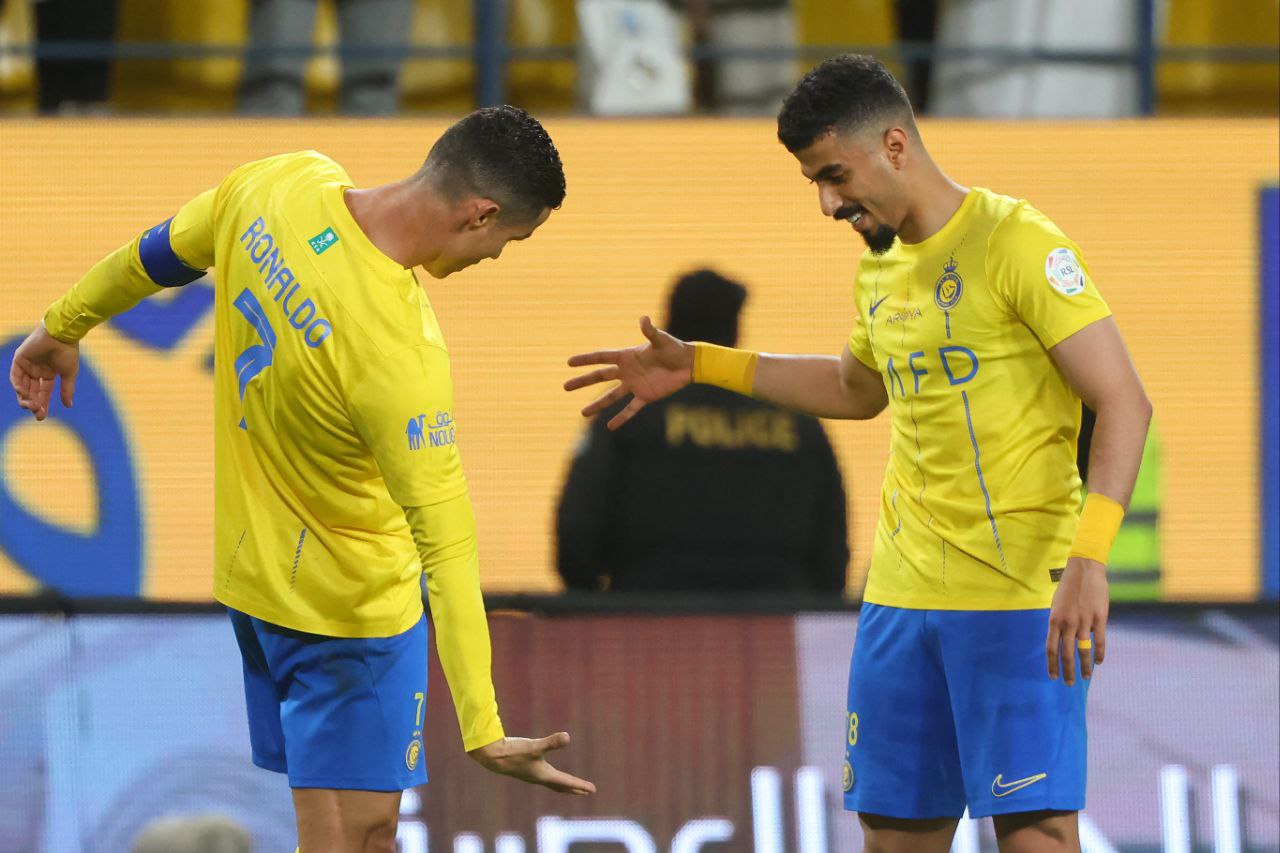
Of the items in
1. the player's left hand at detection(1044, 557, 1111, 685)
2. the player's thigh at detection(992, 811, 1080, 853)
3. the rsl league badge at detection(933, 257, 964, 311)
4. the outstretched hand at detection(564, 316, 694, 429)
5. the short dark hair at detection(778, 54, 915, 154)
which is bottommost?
the player's thigh at detection(992, 811, 1080, 853)

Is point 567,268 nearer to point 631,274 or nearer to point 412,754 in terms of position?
point 631,274

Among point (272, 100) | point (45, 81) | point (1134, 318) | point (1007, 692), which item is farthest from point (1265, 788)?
point (45, 81)

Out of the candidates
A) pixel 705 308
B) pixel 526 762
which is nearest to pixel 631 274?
pixel 705 308

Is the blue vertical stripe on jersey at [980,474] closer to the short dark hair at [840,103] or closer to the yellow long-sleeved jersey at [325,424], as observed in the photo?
the short dark hair at [840,103]

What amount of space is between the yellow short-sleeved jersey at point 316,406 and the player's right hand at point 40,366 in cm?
40

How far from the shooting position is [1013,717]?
3393 mm

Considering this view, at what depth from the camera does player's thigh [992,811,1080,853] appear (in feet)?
11.1

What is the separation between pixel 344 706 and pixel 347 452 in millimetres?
507

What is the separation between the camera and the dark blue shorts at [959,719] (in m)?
3.38

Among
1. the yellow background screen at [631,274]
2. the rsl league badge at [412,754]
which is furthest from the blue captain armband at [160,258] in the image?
the yellow background screen at [631,274]

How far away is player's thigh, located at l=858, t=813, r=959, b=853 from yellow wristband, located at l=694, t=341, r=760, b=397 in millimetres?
995

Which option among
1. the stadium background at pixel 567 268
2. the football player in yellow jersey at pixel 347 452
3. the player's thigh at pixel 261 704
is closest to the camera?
the football player in yellow jersey at pixel 347 452

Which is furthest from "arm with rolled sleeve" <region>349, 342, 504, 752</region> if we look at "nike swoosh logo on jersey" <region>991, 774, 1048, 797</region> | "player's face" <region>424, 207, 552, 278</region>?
"nike swoosh logo on jersey" <region>991, 774, 1048, 797</region>

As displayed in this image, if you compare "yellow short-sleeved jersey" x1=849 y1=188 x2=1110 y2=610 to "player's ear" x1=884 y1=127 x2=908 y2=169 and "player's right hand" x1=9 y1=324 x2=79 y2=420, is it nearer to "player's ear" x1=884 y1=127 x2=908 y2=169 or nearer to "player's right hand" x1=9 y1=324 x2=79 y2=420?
"player's ear" x1=884 y1=127 x2=908 y2=169
